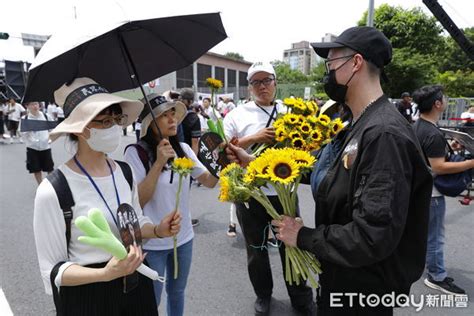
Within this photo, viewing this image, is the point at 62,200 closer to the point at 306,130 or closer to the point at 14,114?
the point at 306,130

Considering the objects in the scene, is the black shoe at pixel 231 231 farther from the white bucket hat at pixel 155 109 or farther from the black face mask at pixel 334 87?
the black face mask at pixel 334 87

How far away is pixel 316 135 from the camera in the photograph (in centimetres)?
168

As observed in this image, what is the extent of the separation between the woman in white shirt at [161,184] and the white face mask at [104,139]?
43cm

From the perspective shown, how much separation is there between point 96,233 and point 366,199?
104 centimetres

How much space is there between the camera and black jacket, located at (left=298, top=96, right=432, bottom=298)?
4.33ft

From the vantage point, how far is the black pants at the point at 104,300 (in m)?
1.49

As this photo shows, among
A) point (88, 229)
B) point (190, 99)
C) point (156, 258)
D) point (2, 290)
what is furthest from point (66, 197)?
point (190, 99)

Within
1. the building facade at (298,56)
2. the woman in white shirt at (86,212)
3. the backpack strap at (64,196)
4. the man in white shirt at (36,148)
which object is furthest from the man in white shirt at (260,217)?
the building facade at (298,56)

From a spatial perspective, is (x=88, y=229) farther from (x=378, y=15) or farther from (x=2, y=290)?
(x=378, y=15)

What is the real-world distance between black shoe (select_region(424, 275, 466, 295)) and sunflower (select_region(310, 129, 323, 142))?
8.64 ft

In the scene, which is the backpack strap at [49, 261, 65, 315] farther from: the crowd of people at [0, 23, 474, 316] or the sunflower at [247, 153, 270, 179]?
the sunflower at [247, 153, 270, 179]

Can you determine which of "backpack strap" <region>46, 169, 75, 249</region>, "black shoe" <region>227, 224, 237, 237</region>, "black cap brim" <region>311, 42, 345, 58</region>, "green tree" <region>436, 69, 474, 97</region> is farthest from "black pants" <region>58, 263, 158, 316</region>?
"green tree" <region>436, 69, 474, 97</region>

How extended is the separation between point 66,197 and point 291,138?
1.11 meters

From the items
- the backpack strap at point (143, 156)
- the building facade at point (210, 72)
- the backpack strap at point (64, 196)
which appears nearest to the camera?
the backpack strap at point (64, 196)
